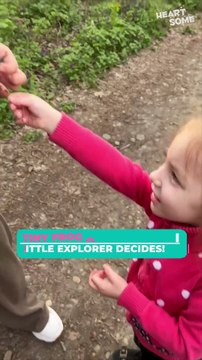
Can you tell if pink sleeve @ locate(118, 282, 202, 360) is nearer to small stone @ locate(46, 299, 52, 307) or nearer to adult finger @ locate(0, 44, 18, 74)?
adult finger @ locate(0, 44, 18, 74)

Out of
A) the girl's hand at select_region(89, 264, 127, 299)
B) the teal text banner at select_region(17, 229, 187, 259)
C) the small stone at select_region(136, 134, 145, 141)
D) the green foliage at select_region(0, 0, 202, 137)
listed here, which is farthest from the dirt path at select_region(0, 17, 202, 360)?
the teal text banner at select_region(17, 229, 187, 259)

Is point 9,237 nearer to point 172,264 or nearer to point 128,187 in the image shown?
point 128,187

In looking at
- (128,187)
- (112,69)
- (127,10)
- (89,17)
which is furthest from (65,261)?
(127,10)

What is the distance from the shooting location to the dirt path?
247 cm

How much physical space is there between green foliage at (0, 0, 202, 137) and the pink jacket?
1.94 meters

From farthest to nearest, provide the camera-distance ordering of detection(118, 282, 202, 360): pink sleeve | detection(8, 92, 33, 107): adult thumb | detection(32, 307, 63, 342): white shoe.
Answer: detection(32, 307, 63, 342): white shoe < detection(8, 92, 33, 107): adult thumb < detection(118, 282, 202, 360): pink sleeve

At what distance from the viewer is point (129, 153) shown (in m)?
3.52

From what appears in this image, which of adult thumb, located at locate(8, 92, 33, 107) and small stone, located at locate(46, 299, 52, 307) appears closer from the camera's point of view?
adult thumb, located at locate(8, 92, 33, 107)

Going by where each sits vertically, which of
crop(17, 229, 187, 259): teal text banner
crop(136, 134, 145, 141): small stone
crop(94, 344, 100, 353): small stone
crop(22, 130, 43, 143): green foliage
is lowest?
crop(94, 344, 100, 353): small stone

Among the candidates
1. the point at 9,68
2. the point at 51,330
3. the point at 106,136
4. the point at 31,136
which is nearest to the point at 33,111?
the point at 9,68

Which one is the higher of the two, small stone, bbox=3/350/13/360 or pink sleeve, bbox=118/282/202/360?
pink sleeve, bbox=118/282/202/360

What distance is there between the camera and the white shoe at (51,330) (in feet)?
7.61

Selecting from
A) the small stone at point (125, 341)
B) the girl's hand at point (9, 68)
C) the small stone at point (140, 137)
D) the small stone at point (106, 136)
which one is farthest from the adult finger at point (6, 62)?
the small stone at point (140, 137)

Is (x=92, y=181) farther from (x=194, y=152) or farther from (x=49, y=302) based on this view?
(x=194, y=152)
